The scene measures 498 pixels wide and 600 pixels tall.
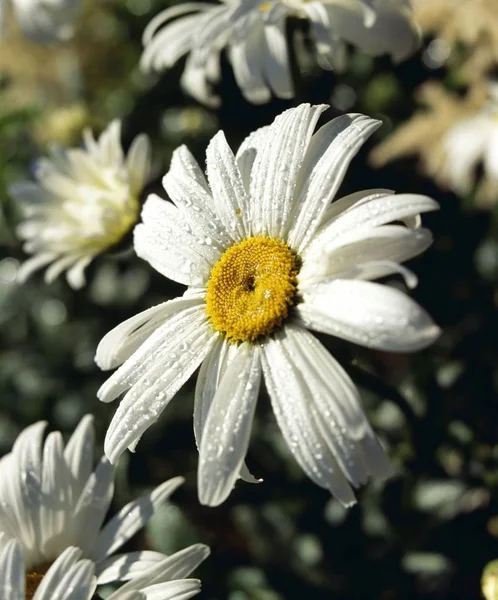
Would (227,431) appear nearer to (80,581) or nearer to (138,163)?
(80,581)

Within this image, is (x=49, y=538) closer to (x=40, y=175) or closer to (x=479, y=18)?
(x=40, y=175)

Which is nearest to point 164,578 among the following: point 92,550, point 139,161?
point 92,550

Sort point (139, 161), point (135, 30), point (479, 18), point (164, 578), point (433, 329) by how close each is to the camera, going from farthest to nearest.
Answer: point (135, 30), point (479, 18), point (139, 161), point (164, 578), point (433, 329)

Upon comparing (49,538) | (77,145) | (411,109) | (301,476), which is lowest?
(301,476)

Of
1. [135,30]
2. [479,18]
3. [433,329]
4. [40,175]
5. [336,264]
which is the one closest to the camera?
[433,329]

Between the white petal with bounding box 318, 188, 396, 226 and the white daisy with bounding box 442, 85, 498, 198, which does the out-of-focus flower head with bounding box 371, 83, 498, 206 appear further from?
the white petal with bounding box 318, 188, 396, 226

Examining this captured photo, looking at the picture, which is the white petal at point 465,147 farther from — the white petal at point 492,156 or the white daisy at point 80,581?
the white daisy at point 80,581

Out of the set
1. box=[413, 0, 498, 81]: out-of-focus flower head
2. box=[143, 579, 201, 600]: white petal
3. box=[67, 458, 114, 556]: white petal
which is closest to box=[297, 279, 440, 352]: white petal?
box=[143, 579, 201, 600]: white petal
